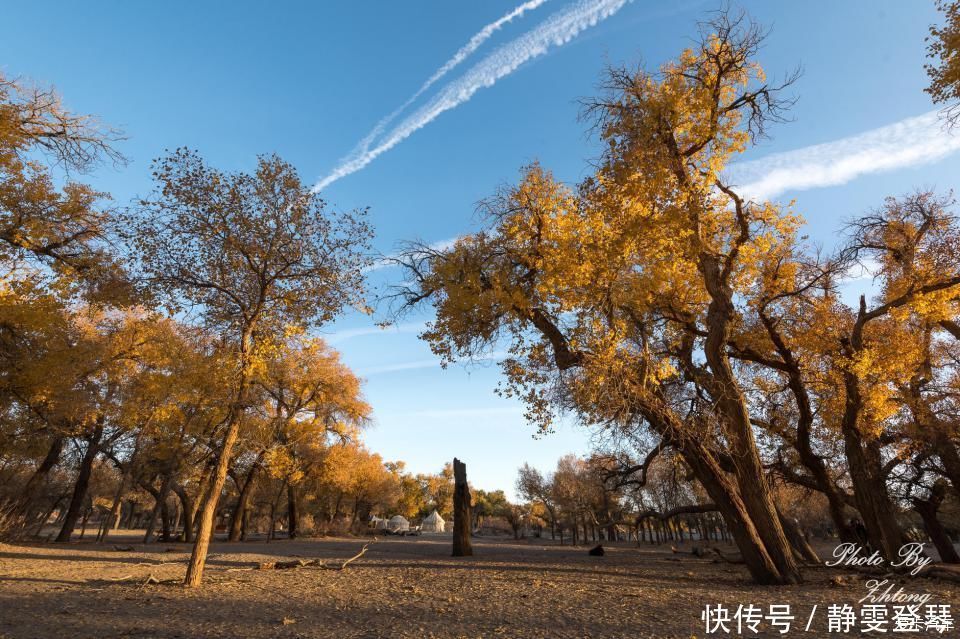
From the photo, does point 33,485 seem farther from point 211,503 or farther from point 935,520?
point 935,520

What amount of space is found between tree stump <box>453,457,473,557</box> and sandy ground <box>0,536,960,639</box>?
5.37 metres

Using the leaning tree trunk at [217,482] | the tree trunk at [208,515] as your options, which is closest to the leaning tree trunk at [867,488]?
the leaning tree trunk at [217,482]

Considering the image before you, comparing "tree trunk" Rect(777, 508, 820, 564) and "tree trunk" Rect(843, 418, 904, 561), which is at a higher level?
"tree trunk" Rect(843, 418, 904, 561)

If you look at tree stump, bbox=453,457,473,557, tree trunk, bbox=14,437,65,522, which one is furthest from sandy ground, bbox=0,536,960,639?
tree trunk, bbox=14,437,65,522

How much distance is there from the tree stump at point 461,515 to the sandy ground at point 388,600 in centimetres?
537

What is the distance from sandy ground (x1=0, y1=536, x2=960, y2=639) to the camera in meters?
6.15

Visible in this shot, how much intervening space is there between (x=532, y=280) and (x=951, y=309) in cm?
1175

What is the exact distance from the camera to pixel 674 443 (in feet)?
34.6

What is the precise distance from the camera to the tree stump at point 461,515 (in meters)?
18.3

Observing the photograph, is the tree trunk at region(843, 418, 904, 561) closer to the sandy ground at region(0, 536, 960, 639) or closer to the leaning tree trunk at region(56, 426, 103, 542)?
the sandy ground at region(0, 536, 960, 639)

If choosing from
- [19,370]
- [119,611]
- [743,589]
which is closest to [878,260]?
[743,589]

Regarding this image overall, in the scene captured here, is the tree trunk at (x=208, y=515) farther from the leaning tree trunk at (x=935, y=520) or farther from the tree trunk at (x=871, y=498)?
the leaning tree trunk at (x=935, y=520)

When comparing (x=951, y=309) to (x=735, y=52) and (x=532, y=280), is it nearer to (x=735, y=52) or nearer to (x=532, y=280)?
(x=735, y=52)

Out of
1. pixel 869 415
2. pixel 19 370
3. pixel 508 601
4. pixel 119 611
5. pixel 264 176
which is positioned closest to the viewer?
pixel 119 611
